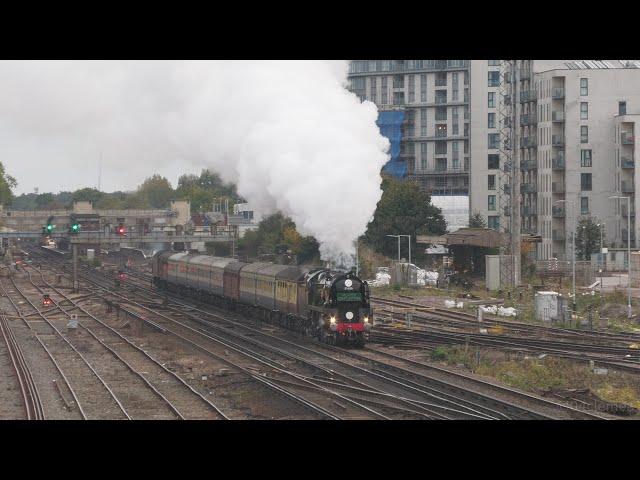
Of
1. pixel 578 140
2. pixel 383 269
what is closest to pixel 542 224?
pixel 578 140

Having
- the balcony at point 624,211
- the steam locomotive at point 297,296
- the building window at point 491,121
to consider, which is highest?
the building window at point 491,121

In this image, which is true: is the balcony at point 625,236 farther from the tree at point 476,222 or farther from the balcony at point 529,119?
the tree at point 476,222

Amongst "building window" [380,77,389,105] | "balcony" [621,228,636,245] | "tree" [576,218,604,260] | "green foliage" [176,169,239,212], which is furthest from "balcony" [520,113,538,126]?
"green foliage" [176,169,239,212]

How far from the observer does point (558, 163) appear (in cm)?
7456

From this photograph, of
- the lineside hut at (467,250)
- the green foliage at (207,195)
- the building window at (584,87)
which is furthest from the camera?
the green foliage at (207,195)

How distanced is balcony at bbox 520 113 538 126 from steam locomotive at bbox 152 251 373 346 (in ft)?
117

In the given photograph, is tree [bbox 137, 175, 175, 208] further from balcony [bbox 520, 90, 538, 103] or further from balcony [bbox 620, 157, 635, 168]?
balcony [bbox 620, 157, 635, 168]

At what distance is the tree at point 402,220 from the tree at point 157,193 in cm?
11144

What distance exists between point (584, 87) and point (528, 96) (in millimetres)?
6026

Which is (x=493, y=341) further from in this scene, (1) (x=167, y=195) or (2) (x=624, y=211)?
(1) (x=167, y=195)

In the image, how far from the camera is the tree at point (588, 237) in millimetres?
68500

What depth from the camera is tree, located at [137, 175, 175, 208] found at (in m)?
188

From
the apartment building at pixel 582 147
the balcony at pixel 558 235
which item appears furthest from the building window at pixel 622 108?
the balcony at pixel 558 235
